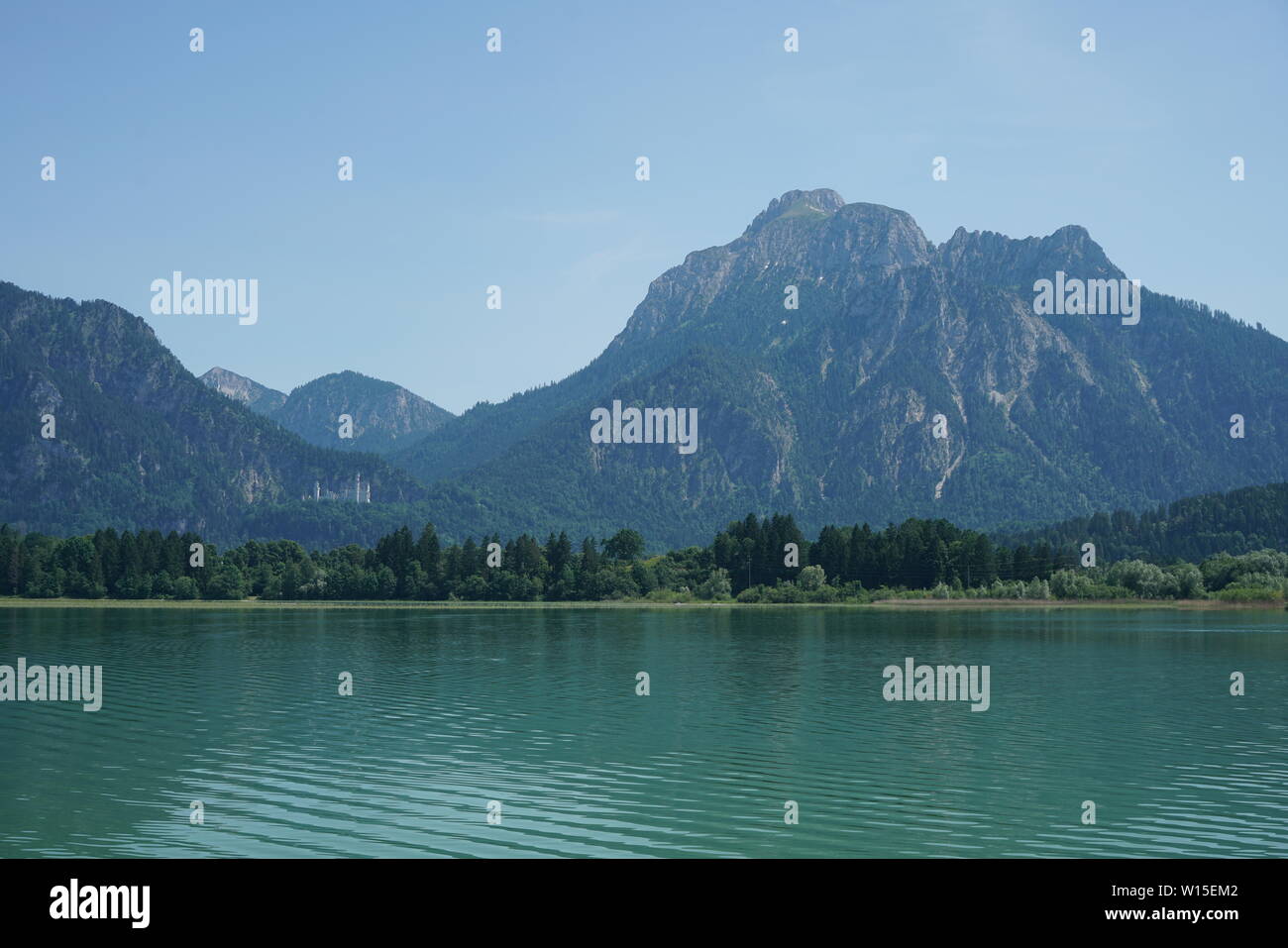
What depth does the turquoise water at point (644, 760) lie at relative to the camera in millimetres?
36562

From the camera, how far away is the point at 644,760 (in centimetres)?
5025

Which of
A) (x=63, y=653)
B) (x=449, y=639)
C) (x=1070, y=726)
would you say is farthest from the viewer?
(x=449, y=639)

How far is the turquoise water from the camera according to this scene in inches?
1439

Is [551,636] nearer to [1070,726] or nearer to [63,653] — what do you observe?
[63,653]

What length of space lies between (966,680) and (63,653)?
238 ft

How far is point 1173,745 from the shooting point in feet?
→ 177
